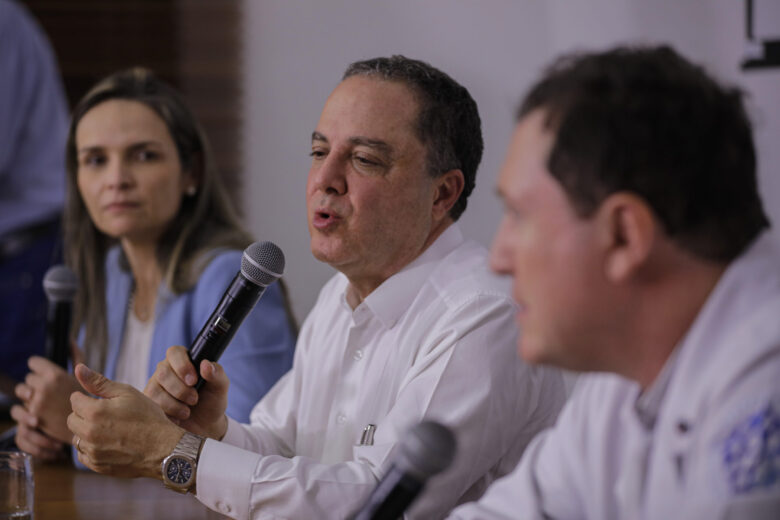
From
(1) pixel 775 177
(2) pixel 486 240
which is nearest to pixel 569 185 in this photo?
(1) pixel 775 177

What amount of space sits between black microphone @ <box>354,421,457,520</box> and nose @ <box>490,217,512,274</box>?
0.19 metres

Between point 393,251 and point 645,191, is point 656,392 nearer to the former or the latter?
point 645,191

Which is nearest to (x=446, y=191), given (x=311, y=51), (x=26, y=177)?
(x=311, y=51)

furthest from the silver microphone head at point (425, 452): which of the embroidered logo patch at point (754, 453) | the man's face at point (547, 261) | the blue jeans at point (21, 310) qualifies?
the blue jeans at point (21, 310)

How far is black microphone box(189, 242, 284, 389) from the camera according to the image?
4.65ft

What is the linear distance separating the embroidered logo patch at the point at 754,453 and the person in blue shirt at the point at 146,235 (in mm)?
1470

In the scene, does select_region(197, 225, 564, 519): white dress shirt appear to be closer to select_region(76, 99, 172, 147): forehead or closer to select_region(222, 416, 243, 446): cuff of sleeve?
select_region(222, 416, 243, 446): cuff of sleeve

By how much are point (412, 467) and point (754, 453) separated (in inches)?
11.8

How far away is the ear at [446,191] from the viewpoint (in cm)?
164

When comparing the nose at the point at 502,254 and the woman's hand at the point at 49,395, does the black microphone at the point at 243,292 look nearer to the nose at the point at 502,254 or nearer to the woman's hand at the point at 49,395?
the nose at the point at 502,254

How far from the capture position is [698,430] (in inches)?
32.7

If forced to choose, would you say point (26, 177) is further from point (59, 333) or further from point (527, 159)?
point (527, 159)

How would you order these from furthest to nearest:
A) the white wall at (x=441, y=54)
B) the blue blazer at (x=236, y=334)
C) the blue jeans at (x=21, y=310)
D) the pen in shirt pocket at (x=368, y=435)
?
the blue jeans at (x=21, y=310)
the white wall at (x=441, y=54)
the blue blazer at (x=236, y=334)
the pen in shirt pocket at (x=368, y=435)

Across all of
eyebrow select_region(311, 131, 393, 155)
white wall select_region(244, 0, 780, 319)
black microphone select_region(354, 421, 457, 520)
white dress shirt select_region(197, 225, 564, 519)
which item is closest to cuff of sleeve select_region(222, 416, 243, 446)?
white dress shirt select_region(197, 225, 564, 519)
